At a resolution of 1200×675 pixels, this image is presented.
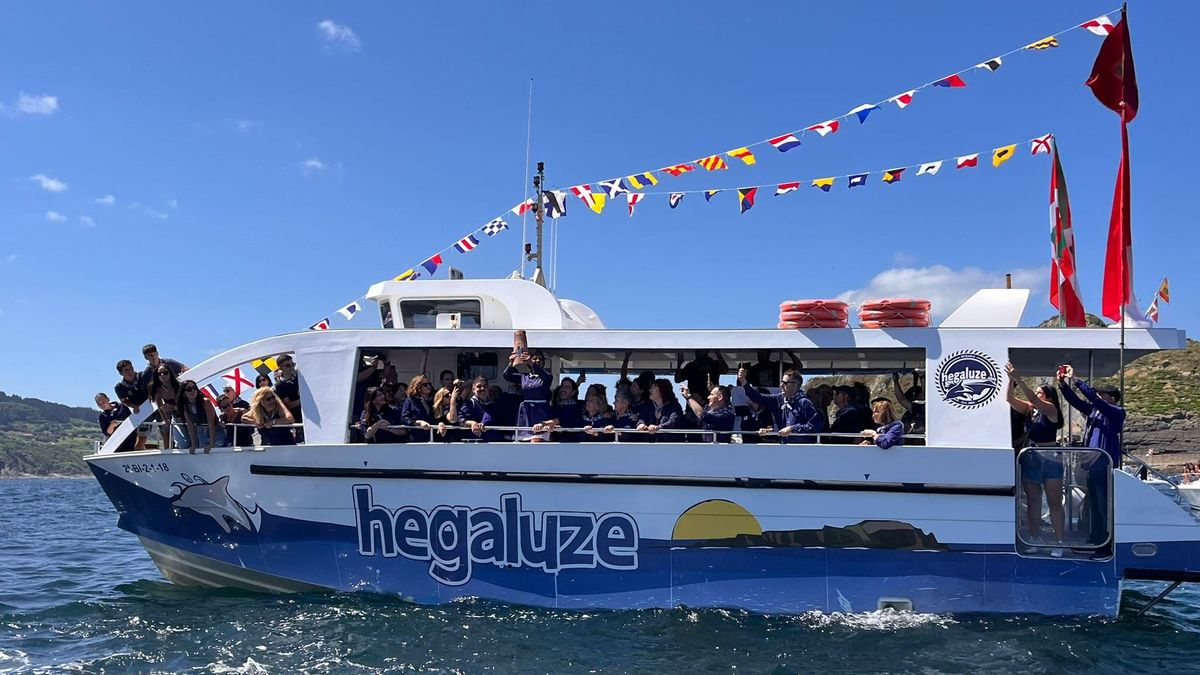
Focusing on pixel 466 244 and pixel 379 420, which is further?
pixel 466 244

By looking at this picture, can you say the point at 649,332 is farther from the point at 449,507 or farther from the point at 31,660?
the point at 31,660

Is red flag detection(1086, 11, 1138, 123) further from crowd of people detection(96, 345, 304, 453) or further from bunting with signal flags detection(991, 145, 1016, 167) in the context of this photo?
crowd of people detection(96, 345, 304, 453)

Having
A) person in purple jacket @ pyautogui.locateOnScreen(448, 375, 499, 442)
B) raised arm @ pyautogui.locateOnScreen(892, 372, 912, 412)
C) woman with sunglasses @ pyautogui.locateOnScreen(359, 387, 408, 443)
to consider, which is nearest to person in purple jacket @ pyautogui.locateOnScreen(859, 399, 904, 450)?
raised arm @ pyautogui.locateOnScreen(892, 372, 912, 412)

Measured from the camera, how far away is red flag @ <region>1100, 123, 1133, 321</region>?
8.57 meters

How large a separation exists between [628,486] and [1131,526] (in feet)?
14.4

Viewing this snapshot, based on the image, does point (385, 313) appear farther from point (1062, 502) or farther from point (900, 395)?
point (1062, 502)

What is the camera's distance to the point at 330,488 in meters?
9.14

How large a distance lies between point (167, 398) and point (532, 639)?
4652 mm

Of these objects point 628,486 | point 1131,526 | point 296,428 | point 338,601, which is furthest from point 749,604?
point 296,428

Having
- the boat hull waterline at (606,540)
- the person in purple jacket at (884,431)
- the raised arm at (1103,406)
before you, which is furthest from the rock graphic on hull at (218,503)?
the raised arm at (1103,406)

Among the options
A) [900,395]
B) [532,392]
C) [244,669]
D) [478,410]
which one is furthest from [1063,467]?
[244,669]

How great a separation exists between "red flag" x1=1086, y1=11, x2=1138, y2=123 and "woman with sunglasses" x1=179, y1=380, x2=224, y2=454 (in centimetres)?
940

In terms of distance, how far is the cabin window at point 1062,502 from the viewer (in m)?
8.00

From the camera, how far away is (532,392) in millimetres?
8883
